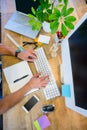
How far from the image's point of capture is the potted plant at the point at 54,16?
3.77ft

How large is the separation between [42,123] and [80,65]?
0.45 m

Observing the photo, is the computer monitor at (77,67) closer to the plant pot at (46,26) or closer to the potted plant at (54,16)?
the potted plant at (54,16)

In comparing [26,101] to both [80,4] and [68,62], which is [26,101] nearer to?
[68,62]

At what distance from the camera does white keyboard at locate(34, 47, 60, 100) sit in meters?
1.23

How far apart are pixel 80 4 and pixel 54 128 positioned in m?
1.13

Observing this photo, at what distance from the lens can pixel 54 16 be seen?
1163 millimetres

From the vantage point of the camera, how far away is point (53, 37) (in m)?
1.46

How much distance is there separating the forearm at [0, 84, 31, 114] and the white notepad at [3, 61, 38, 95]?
0.06 m

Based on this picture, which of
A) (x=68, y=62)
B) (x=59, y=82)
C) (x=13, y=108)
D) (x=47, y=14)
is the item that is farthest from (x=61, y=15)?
(x=13, y=108)

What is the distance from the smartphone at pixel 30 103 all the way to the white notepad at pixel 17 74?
0.19ft

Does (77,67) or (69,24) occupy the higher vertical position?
(69,24)

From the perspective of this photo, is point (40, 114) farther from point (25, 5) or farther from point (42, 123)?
point (25, 5)

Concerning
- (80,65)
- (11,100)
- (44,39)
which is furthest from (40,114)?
(44,39)

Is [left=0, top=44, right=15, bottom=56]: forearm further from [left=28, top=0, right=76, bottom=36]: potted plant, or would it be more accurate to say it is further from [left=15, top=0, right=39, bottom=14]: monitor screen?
[left=15, top=0, right=39, bottom=14]: monitor screen
